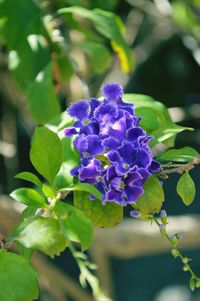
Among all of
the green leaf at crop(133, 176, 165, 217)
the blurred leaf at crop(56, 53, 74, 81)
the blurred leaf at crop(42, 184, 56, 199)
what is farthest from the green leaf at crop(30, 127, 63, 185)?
the blurred leaf at crop(56, 53, 74, 81)

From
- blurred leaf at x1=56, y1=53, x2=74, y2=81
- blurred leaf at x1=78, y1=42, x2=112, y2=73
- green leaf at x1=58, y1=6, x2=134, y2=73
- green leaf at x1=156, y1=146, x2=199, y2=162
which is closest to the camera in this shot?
green leaf at x1=156, y1=146, x2=199, y2=162

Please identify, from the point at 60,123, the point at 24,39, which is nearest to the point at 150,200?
the point at 60,123

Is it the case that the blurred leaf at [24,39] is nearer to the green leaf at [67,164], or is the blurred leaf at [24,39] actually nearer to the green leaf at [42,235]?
the green leaf at [67,164]

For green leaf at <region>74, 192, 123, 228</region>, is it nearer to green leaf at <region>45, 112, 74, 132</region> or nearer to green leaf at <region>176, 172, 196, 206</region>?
green leaf at <region>176, 172, 196, 206</region>

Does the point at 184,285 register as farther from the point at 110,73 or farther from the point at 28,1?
the point at 28,1

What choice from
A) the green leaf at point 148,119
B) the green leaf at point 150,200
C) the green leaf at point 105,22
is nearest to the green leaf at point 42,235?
the green leaf at point 150,200

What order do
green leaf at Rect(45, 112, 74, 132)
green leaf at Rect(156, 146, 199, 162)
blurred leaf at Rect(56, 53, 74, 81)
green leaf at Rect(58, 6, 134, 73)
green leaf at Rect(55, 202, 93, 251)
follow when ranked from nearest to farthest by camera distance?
green leaf at Rect(55, 202, 93, 251), green leaf at Rect(156, 146, 199, 162), green leaf at Rect(45, 112, 74, 132), green leaf at Rect(58, 6, 134, 73), blurred leaf at Rect(56, 53, 74, 81)

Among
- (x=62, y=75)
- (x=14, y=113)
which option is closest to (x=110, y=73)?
(x=14, y=113)

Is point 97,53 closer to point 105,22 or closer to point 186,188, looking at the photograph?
point 105,22
